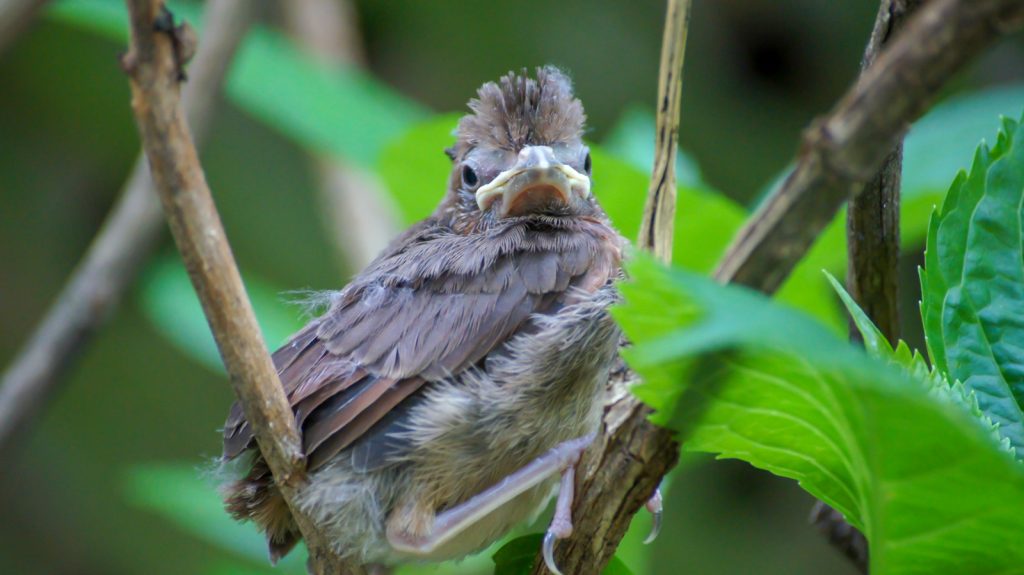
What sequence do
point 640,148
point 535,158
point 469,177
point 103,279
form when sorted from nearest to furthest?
point 535,158 < point 469,177 < point 640,148 < point 103,279

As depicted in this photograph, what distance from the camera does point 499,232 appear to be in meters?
1.97

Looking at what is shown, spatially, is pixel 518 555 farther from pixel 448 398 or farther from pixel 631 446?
pixel 631 446

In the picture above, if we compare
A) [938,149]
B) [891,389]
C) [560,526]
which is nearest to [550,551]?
[560,526]

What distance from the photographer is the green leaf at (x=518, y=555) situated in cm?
155

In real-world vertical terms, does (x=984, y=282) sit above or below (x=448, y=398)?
above

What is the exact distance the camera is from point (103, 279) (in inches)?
116

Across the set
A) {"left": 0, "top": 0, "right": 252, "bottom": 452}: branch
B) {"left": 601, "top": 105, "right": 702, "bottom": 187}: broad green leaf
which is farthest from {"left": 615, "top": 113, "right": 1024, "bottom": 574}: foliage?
{"left": 0, "top": 0, "right": 252, "bottom": 452}: branch

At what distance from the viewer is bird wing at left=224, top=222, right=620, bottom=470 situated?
1.73 meters

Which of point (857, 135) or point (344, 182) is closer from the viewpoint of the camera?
point (857, 135)

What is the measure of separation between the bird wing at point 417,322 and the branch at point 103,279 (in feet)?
3.83

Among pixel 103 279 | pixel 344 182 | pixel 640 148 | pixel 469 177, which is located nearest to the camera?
pixel 469 177

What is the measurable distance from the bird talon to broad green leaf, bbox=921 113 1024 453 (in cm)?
53

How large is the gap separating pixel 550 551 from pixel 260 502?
62 cm

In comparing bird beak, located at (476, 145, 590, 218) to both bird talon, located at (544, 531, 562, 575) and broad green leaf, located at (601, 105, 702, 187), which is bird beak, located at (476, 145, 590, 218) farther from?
bird talon, located at (544, 531, 562, 575)
